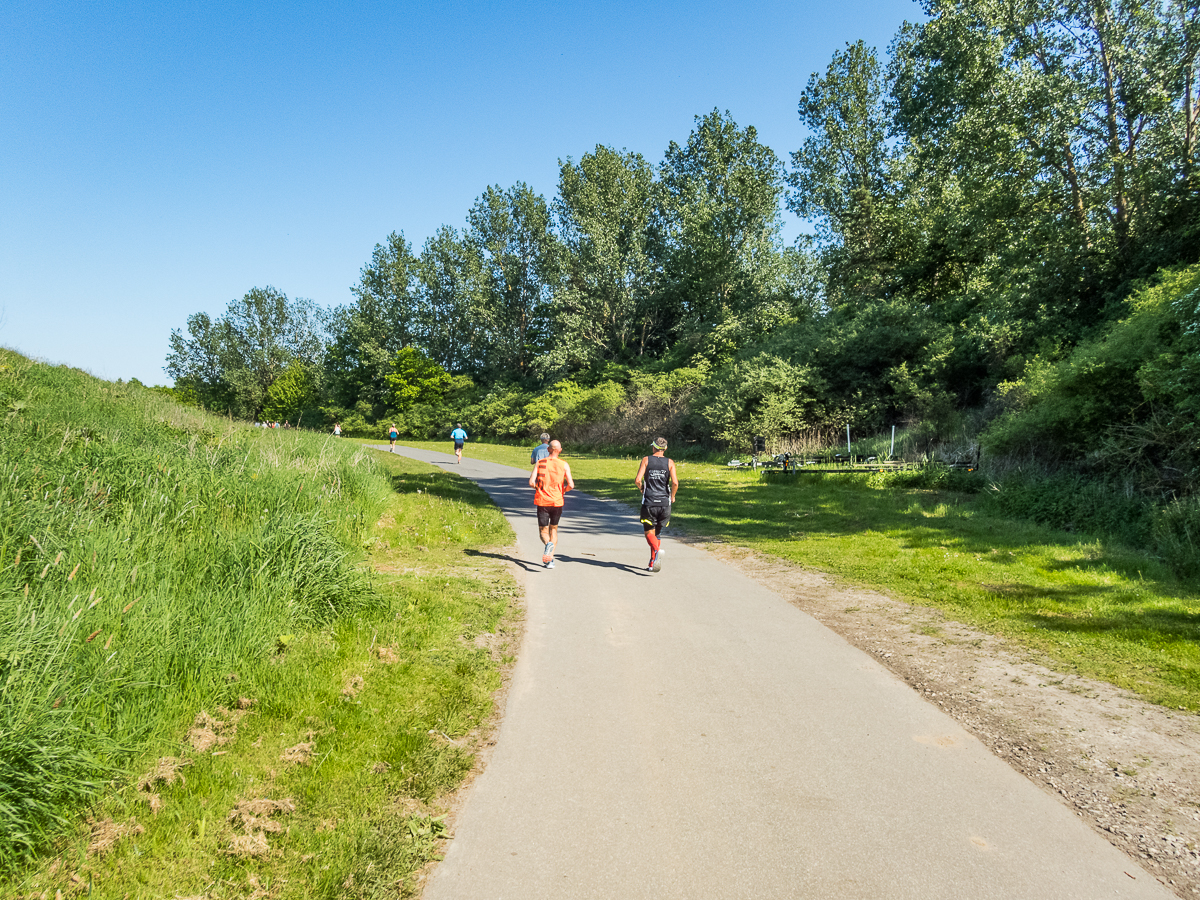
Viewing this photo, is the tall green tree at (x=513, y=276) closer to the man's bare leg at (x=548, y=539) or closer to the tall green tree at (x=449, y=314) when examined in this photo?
the tall green tree at (x=449, y=314)

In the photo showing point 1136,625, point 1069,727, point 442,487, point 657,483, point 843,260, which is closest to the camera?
point 1069,727

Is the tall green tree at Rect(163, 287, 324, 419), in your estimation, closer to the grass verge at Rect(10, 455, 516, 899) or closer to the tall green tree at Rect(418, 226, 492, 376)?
the tall green tree at Rect(418, 226, 492, 376)

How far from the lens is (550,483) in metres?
9.72

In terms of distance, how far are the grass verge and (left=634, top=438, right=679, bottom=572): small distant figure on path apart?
3.32 meters

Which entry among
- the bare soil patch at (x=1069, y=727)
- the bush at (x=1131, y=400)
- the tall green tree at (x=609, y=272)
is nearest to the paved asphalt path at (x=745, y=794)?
the bare soil patch at (x=1069, y=727)

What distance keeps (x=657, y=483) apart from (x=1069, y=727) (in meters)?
5.80

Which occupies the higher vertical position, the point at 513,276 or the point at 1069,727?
the point at 513,276

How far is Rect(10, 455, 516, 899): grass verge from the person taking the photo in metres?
3.12

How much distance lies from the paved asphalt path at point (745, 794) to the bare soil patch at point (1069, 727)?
19cm

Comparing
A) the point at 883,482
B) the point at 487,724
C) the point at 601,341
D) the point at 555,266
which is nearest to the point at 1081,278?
the point at 883,482

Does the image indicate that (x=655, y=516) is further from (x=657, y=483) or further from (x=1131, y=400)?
(x=1131, y=400)

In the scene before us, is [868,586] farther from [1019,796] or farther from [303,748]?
[303,748]

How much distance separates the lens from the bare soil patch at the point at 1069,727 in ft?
11.7

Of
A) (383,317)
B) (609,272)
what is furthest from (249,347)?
(609,272)
